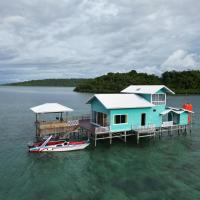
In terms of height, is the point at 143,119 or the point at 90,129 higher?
the point at 143,119

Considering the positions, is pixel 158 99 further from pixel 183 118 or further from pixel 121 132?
pixel 121 132

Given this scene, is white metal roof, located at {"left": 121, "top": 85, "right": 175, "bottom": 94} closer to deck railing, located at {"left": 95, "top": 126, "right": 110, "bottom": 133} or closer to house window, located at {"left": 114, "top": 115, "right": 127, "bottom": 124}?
house window, located at {"left": 114, "top": 115, "right": 127, "bottom": 124}

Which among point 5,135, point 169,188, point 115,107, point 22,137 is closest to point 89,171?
point 169,188

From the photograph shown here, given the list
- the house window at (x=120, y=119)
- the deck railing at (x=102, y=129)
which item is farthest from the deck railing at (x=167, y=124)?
the deck railing at (x=102, y=129)

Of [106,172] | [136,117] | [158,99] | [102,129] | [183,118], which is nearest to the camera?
[106,172]

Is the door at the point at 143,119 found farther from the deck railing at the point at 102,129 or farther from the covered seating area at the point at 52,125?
the covered seating area at the point at 52,125

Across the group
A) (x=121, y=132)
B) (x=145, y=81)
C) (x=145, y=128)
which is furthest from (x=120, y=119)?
(x=145, y=81)
